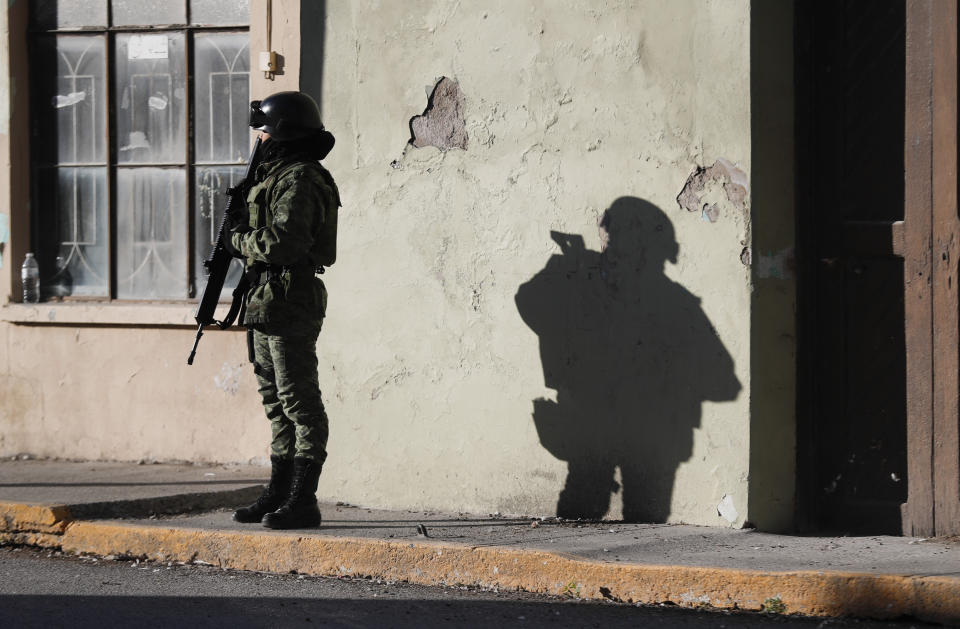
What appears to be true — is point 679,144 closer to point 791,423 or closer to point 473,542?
point 791,423

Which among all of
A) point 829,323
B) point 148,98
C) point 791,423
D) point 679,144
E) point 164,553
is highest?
point 148,98

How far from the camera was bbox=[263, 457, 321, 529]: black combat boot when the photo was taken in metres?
5.39

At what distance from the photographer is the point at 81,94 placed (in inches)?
302

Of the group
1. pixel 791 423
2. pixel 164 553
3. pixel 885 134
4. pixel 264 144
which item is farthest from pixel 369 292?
pixel 885 134

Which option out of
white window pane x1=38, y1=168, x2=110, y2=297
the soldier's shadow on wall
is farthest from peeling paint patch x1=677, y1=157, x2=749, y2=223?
white window pane x1=38, y1=168, x2=110, y2=297

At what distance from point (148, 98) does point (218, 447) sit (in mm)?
2115

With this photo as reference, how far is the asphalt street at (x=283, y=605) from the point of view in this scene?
4.25m

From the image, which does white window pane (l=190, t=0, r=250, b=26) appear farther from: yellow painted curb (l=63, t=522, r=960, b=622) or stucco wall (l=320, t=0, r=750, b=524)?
yellow painted curb (l=63, t=522, r=960, b=622)

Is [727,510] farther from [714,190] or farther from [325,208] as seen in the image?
[325,208]

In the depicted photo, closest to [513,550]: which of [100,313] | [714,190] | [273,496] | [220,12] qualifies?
[273,496]

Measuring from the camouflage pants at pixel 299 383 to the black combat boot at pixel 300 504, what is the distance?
0.05 metres

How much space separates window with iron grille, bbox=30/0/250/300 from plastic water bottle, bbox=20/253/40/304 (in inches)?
3.9

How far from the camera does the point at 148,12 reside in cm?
747

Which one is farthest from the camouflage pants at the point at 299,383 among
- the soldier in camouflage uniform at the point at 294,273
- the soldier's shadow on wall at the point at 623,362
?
the soldier's shadow on wall at the point at 623,362
